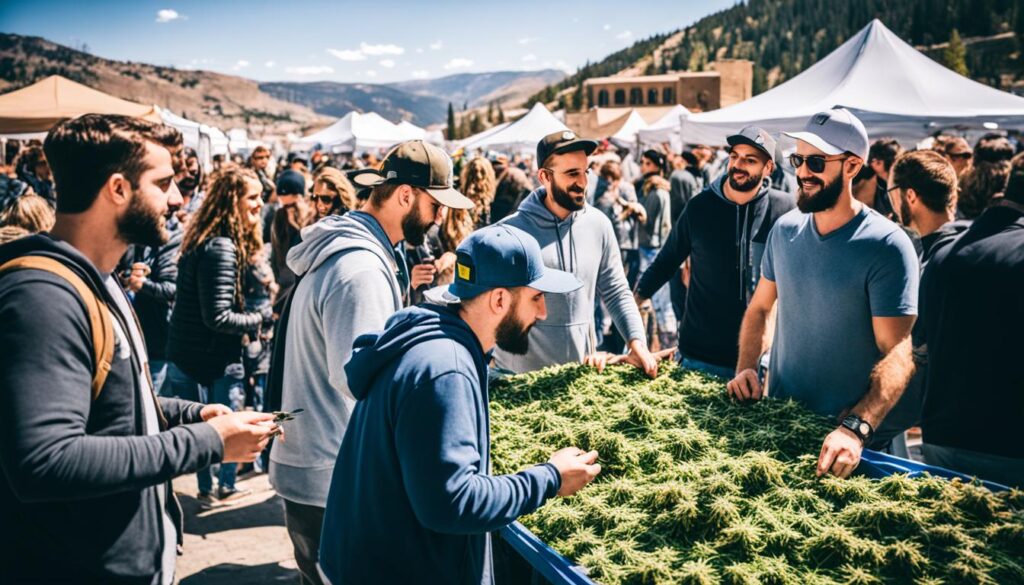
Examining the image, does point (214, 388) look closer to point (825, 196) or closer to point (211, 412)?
point (211, 412)

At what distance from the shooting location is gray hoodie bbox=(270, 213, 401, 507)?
2.75 m

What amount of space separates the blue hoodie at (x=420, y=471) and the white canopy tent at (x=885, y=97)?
7998mm

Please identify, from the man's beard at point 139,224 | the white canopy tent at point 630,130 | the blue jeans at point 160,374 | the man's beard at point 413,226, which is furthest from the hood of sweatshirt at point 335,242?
the white canopy tent at point 630,130

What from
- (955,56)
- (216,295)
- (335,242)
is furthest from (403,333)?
(955,56)

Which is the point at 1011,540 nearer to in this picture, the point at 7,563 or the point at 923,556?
the point at 923,556

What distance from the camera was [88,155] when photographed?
6.38 ft

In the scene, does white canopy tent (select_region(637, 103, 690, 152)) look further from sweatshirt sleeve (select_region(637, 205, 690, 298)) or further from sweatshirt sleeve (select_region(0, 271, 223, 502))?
sweatshirt sleeve (select_region(0, 271, 223, 502))

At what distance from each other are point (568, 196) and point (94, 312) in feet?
9.92

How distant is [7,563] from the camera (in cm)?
183

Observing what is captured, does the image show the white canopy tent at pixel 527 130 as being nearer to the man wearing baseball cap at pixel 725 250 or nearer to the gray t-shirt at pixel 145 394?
the man wearing baseball cap at pixel 725 250

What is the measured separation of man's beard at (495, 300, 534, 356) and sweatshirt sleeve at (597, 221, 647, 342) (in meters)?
2.14

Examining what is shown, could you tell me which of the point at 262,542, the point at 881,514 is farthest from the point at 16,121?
the point at 881,514

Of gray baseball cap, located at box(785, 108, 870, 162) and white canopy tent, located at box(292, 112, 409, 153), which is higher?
white canopy tent, located at box(292, 112, 409, 153)

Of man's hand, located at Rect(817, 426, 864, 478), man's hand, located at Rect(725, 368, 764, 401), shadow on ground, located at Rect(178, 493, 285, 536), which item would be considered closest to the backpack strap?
man's hand, located at Rect(817, 426, 864, 478)
